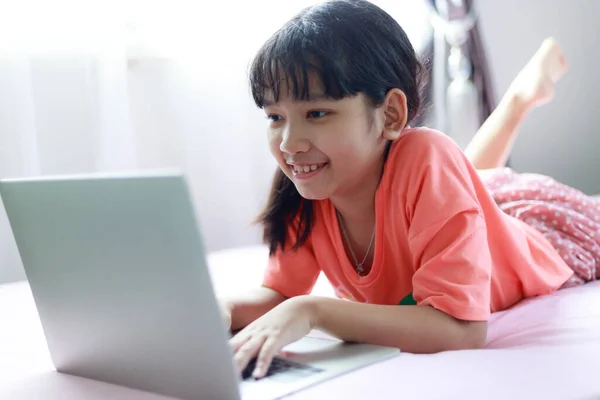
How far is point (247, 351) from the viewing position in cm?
75

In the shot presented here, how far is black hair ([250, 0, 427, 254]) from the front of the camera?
0.88 metres

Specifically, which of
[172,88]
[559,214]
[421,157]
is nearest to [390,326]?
[421,157]

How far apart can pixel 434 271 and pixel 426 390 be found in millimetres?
205

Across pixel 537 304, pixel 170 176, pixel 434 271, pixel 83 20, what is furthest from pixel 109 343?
pixel 83 20

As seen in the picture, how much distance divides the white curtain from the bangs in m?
0.81

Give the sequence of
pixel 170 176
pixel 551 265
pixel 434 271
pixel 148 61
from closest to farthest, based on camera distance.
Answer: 1. pixel 170 176
2. pixel 434 271
3. pixel 551 265
4. pixel 148 61

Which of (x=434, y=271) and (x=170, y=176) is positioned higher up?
(x=170, y=176)

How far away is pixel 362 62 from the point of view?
0.90 meters

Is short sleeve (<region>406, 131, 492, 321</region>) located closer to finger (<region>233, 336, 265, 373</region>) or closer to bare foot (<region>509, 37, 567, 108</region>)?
finger (<region>233, 336, 265, 373</region>)

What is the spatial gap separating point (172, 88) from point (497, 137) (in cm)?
74

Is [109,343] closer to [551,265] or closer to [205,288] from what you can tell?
[205,288]

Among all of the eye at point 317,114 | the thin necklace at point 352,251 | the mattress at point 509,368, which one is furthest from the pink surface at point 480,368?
the eye at point 317,114

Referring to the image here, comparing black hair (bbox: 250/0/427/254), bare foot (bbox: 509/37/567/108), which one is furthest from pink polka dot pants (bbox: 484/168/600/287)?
black hair (bbox: 250/0/427/254)

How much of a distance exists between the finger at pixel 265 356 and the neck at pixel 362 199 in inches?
12.1
